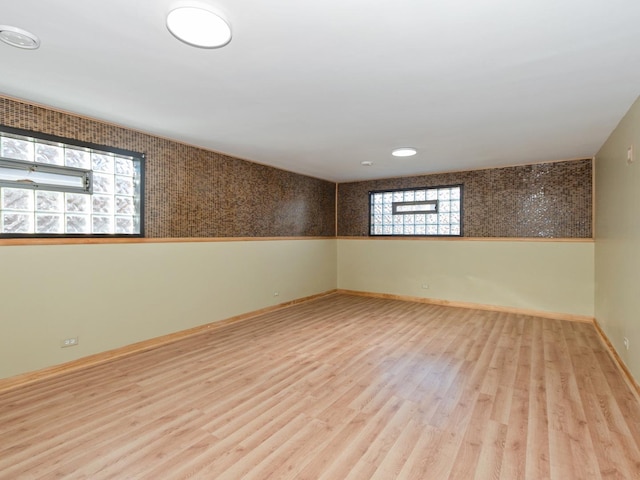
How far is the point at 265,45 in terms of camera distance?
1845 millimetres

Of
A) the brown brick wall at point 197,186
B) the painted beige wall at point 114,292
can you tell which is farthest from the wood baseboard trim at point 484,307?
the painted beige wall at point 114,292

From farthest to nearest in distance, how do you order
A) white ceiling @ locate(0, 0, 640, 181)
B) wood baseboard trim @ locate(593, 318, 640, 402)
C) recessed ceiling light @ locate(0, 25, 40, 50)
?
1. wood baseboard trim @ locate(593, 318, 640, 402)
2. recessed ceiling light @ locate(0, 25, 40, 50)
3. white ceiling @ locate(0, 0, 640, 181)

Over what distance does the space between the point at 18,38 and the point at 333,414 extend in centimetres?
289

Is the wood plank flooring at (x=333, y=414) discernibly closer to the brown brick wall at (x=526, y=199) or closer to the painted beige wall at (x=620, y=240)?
the painted beige wall at (x=620, y=240)

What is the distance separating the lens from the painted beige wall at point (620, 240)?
2.61 metres

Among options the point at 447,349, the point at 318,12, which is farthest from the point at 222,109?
the point at 447,349

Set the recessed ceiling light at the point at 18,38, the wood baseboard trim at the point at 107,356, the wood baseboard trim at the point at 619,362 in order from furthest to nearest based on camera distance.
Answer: the wood baseboard trim at the point at 107,356 → the wood baseboard trim at the point at 619,362 → the recessed ceiling light at the point at 18,38

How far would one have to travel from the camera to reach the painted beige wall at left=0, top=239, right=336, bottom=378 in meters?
2.67

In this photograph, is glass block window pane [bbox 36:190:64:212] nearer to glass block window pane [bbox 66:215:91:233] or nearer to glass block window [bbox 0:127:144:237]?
glass block window [bbox 0:127:144:237]

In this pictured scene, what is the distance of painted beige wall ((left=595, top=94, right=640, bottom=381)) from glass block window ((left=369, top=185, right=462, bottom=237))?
1927 mm

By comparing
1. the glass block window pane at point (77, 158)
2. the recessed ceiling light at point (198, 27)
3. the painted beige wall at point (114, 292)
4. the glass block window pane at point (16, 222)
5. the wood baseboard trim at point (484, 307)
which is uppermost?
the recessed ceiling light at point (198, 27)

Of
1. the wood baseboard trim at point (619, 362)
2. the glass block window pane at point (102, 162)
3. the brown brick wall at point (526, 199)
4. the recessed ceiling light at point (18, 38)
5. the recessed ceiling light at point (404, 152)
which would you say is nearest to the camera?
the recessed ceiling light at point (18, 38)

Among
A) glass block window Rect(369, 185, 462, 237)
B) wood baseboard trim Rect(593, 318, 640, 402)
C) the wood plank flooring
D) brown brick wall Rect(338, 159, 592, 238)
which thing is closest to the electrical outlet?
the wood plank flooring

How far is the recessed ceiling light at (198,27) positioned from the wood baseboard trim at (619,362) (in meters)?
3.68
